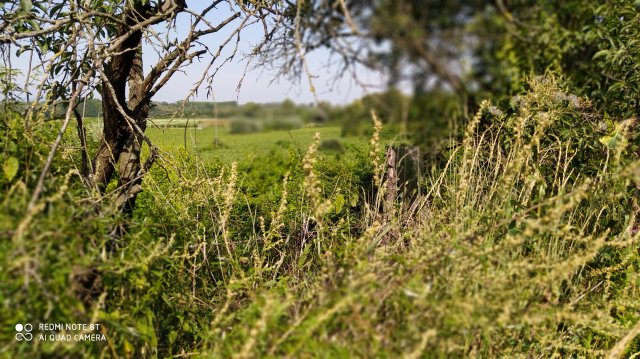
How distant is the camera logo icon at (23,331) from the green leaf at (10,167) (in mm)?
457

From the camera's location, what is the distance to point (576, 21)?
730 centimetres

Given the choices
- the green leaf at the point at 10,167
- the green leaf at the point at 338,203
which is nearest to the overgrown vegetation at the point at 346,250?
the green leaf at the point at 10,167

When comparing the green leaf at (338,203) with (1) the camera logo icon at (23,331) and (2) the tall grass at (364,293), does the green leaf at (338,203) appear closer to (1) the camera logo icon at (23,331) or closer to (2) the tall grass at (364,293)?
(2) the tall grass at (364,293)

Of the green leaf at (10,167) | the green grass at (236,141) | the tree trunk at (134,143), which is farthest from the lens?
the green grass at (236,141)

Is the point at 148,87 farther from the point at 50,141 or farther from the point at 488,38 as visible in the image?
the point at 488,38

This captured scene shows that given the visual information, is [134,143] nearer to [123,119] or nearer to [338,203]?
[123,119]

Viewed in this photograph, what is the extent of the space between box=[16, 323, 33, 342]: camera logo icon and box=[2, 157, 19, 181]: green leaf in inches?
18.0

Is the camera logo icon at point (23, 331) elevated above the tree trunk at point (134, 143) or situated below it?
below

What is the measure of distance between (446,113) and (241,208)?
5.16ft

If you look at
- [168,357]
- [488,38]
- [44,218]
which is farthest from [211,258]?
[488,38]

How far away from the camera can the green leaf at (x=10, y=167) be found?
1690 millimetres

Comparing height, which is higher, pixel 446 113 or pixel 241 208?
pixel 446 113

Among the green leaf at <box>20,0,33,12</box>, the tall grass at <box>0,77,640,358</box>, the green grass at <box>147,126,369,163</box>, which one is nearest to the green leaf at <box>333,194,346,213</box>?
the green grass at <box>147,126,369,163</box>

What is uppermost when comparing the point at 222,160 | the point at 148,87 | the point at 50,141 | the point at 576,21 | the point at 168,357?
the point at 576,21
